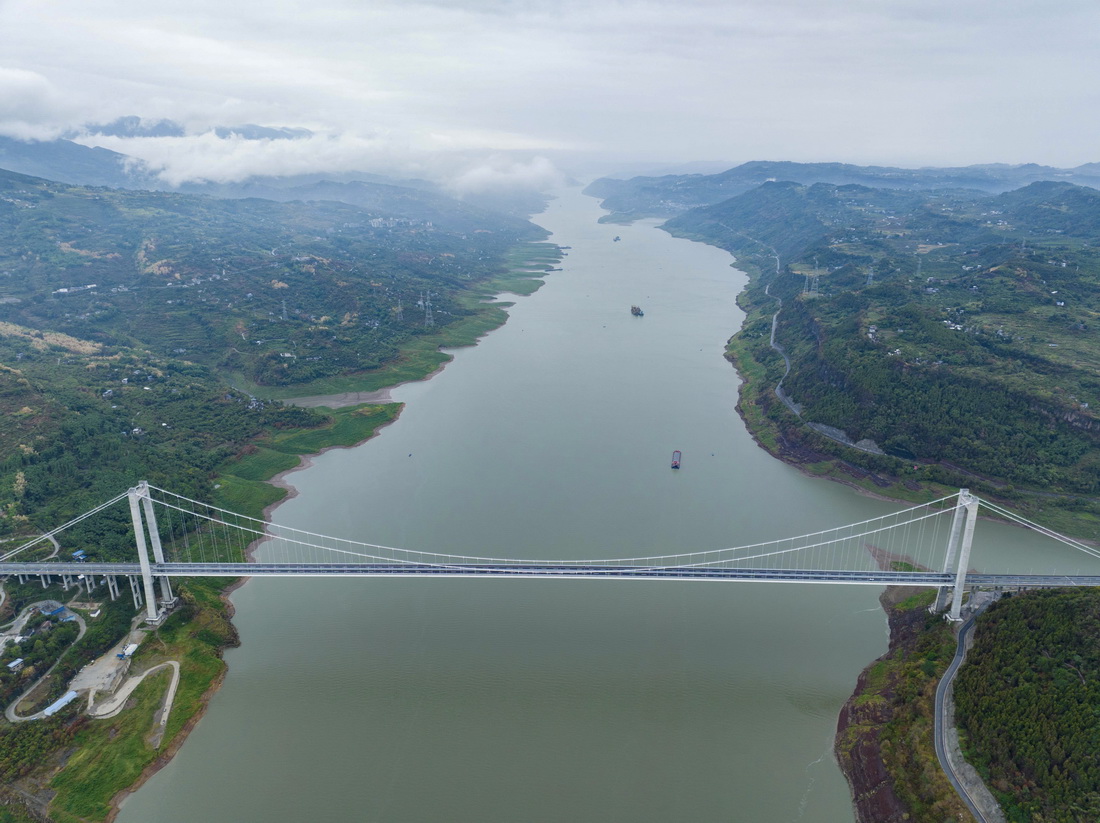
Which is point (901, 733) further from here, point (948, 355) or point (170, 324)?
point (170, 324)

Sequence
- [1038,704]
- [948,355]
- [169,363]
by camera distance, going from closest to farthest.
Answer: [1038,704]
[948,355]
[169,363]

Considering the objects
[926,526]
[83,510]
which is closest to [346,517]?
[83,510]

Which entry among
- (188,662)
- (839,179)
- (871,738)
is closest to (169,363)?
(188,662)

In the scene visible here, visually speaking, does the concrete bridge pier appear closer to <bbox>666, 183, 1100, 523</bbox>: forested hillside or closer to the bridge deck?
the bridge deck

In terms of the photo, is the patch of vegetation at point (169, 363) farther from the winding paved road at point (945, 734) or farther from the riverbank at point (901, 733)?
the winding paved road at point (945, 734)

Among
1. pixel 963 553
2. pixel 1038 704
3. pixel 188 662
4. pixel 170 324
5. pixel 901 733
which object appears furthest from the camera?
pixel 170 324

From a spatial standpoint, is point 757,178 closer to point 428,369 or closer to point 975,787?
point 428,369

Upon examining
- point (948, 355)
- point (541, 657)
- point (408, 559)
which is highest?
point (948, 355)
